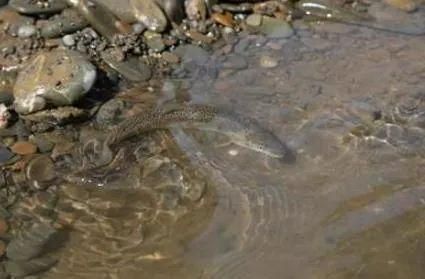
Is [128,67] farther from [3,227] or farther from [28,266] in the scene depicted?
[28,266]

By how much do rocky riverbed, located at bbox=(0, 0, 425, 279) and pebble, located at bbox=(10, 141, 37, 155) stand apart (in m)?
0.01

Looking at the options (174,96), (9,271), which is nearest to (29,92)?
(174,96)

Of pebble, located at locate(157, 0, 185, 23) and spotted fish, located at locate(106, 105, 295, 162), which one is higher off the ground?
pebble, located at locate(157, 0, 185, 23)

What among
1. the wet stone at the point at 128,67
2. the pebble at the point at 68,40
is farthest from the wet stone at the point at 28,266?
the pebble at the point at 68,40

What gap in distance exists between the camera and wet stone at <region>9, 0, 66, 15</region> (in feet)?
20.9

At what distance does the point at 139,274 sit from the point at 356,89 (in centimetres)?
286

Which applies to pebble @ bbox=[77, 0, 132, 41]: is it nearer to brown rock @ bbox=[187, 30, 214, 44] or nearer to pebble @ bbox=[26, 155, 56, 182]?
brown rock @ bbox=[187, 30, 214, 44]

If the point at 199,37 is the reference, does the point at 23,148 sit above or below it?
below

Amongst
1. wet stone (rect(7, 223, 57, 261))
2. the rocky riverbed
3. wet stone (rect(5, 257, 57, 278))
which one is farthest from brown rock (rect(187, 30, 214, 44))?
wet stone (rect(5, 257, 57, 278))

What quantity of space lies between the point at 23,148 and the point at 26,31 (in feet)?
4.63

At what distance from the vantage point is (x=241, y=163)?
5477 millimetres

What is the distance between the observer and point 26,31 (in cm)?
627

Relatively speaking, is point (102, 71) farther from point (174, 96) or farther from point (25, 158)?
point (25, 158)

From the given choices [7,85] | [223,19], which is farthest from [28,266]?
[223,19]
